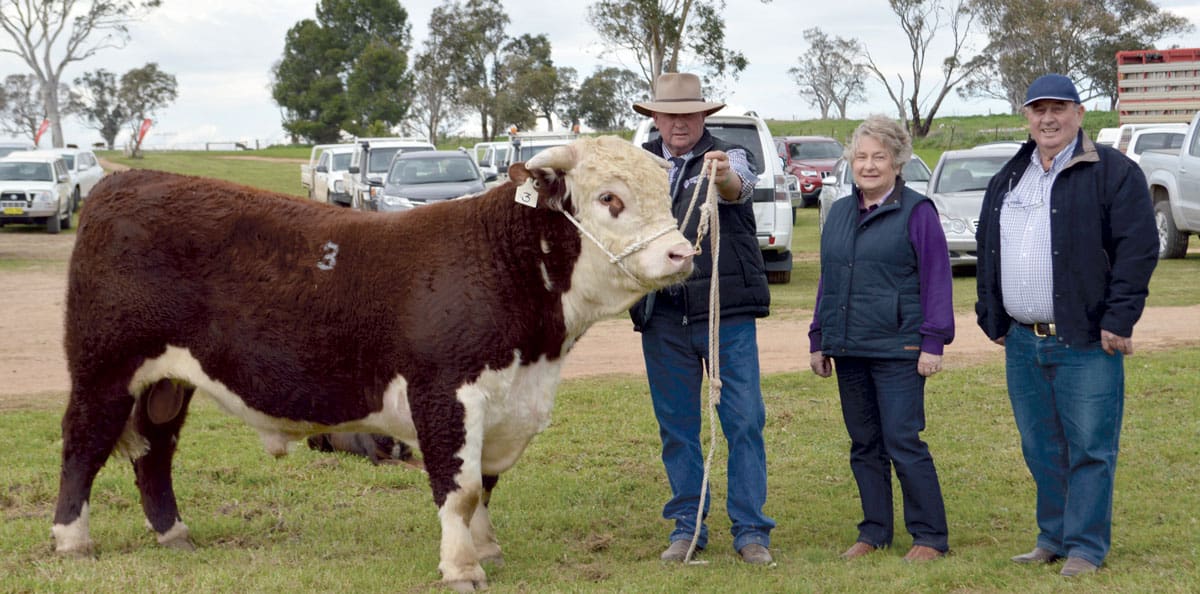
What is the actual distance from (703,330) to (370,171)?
2033cm

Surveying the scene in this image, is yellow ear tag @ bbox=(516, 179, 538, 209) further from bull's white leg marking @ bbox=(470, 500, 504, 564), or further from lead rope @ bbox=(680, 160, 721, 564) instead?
bull's white leg marking @ bbox=(470, 500, 504, 564)

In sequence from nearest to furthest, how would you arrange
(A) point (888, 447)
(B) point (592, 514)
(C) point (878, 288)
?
(C) point (878, 288) < (A) point (888, 447) < (B) point (592, 514)

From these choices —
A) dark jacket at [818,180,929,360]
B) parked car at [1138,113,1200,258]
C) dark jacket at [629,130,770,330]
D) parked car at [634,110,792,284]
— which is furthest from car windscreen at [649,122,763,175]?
dark jacket at [818,180,929,360]

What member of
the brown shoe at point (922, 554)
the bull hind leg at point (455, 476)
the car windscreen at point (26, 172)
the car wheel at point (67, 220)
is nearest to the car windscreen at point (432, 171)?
the car windscreen at point (26, 172)

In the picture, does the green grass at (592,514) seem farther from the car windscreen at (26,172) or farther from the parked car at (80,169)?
the parked car at (80,169)

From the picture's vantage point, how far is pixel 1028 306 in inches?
199

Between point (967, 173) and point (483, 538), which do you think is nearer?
point (483, 538)

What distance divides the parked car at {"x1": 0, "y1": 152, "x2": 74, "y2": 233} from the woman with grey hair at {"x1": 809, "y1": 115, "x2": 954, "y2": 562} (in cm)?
2423

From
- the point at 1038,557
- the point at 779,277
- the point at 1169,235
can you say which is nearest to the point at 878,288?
the point at 1038,557

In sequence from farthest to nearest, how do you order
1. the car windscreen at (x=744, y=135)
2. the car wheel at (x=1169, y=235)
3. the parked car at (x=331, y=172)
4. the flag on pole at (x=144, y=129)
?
1. the flag on pole at (x=144, y=129)
2. the parked car at (x=331, y=172)
3. the car wheel at (x=1169, y=235)
4. the car windscreen at (x=744, y=135)

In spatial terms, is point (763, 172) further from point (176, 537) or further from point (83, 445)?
point (83, 445)

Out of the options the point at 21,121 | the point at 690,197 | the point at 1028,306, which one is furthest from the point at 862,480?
the point at 21,121

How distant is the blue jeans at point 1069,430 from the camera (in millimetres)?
4926

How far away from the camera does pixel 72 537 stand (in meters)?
5.46
